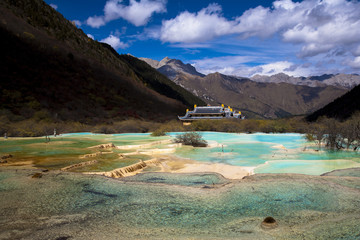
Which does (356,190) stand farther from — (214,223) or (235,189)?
(214,223)

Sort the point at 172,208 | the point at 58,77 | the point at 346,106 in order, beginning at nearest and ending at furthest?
the point at 172,208 → the point at 346,106 → the point at 58,77

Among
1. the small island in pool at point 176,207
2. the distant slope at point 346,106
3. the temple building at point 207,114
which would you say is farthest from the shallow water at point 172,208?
the temple building at point 207,114

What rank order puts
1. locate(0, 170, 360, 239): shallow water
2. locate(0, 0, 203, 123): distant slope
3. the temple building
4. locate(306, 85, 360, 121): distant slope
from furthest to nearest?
the temple building
locate(306, 85, 360, 121): distant slope
locate(0, 0, 203, 123): distant slope
locate(0, 170, 360, 239): shallow water

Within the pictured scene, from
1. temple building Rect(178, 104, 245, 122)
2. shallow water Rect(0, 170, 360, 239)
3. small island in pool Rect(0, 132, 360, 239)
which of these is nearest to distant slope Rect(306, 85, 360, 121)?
temple building Rect(178, 104, 245, 122)

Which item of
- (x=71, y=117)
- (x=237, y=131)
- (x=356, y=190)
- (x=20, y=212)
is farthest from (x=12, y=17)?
(x=356, y=190)

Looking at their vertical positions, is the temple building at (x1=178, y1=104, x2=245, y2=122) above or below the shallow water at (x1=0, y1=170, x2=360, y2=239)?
above

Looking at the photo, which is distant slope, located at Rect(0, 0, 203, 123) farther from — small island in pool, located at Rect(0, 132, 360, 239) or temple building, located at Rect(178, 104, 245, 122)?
→ small island in pool, located at Rect(0, 132, 360, 239)

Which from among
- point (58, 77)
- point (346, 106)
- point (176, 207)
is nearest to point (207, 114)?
point (346, 106)

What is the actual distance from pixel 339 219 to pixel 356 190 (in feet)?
7.33

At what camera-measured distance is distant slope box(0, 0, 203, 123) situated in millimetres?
39125

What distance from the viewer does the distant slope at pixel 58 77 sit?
39.1 m

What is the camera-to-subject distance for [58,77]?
4819cm

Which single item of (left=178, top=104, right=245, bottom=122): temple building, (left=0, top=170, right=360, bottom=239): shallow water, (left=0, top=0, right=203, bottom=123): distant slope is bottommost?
(left=0, top=170, right=360, bottom=239): shallow water

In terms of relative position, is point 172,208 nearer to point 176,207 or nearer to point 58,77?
point 176,207
